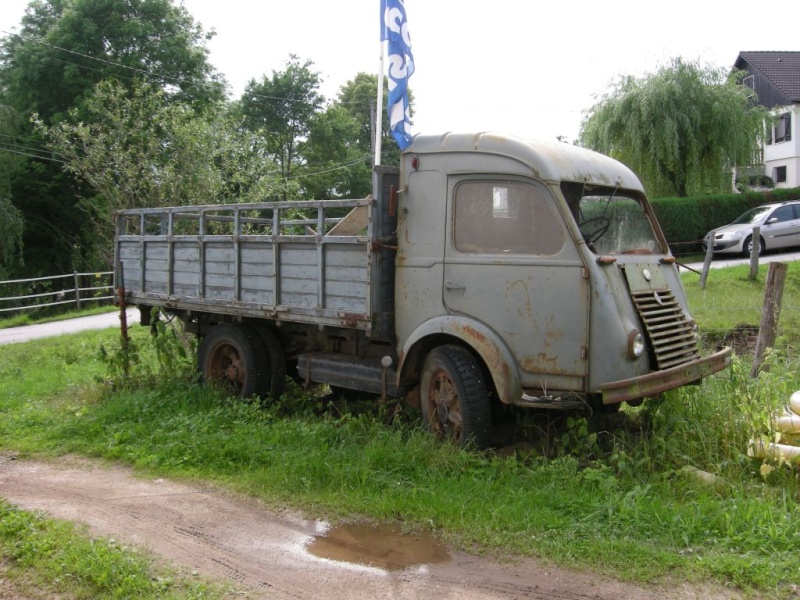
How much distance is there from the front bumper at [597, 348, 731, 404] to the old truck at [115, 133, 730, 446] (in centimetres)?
1

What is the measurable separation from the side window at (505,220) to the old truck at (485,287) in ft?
0.04

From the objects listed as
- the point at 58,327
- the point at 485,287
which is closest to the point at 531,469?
the point at 485,287

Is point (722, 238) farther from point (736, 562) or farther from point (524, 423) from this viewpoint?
point (736, 562)

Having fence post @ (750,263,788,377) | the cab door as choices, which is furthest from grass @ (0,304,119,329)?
fence post @ (750,263,788,377)

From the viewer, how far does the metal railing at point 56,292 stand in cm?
2291

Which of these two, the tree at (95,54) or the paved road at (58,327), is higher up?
the tree at (95,54)

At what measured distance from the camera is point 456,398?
6121mm

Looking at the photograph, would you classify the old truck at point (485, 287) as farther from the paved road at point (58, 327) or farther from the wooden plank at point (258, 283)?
the paved road at point (58, 327)

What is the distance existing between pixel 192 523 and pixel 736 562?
3.29m

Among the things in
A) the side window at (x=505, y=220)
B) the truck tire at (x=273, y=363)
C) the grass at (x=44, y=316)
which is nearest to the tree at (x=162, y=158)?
the grass at (x=44, y=316)

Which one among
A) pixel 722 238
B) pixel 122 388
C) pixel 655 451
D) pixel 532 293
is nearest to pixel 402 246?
pixel 532 293

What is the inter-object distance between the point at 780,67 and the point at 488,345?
3982 centimetres

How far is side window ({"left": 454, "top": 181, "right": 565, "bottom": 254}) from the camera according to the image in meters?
5.78

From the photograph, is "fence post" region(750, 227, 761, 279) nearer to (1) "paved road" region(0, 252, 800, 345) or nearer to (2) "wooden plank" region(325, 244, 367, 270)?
(1) "paved road" region(0, 252, 800, 345)
